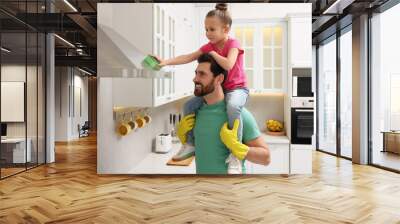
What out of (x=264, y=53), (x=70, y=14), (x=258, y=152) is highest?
(x=70, y=14)

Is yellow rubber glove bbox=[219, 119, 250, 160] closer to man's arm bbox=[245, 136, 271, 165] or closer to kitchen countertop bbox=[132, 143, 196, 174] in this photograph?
man's arm bbox=[245, 136, 271, 165]

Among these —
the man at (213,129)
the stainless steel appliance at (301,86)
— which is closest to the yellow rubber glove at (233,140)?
the man at (213,129)

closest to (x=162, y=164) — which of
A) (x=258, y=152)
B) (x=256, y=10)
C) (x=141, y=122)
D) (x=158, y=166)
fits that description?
(x=158, y=166)

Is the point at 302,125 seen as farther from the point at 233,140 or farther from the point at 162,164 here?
→ the point at 162,164

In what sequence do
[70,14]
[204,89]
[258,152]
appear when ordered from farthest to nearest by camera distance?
[70,14] < [258,152] < [204,89]

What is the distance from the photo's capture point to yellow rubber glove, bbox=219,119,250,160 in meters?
4.43

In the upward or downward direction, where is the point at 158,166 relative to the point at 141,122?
downward

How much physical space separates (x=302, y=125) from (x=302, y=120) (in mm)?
68

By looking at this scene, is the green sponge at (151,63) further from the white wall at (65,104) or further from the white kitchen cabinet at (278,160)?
the white wall at (65,104)

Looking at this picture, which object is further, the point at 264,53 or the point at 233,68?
the point at 264,53

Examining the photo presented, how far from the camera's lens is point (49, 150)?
7.10 meters

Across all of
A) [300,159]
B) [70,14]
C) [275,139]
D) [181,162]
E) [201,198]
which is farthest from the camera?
[70,14]

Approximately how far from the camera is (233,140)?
4438 mm

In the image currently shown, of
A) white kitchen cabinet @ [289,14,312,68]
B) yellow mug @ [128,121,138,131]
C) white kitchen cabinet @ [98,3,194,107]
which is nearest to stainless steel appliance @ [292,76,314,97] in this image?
white kitchen cabinet @ [289,14,312,68]
